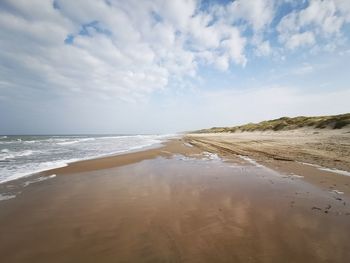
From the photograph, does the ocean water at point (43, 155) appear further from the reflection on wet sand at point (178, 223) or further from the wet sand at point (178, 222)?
the reflection on wet sand at point (178, 223)

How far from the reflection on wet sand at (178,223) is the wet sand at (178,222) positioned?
16 millimetres

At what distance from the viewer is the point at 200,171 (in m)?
8.66

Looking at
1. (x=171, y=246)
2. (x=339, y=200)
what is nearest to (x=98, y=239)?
(x=171, y=246)

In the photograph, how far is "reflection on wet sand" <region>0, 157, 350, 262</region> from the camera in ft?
9.53

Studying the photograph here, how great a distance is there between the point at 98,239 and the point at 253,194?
4.08 meters

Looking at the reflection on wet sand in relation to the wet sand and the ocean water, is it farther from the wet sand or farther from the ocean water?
the ocean water

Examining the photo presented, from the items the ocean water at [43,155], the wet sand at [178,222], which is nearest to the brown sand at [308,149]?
the wet sand at [178,222]

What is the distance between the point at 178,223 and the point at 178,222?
0.04 m

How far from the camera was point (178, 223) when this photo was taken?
12.7ft

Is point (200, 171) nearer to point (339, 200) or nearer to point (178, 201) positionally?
point (178, 201)

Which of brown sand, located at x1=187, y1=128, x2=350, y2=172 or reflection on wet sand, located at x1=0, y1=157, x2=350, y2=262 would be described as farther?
brown sand, located at x1=187, y1=128, x2=350, y2=172

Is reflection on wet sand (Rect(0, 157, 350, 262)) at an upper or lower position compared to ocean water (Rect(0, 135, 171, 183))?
lower

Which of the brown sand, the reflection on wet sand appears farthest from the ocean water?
the brown sand

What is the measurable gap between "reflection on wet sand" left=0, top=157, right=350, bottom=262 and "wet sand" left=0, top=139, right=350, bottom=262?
16 millimetres
